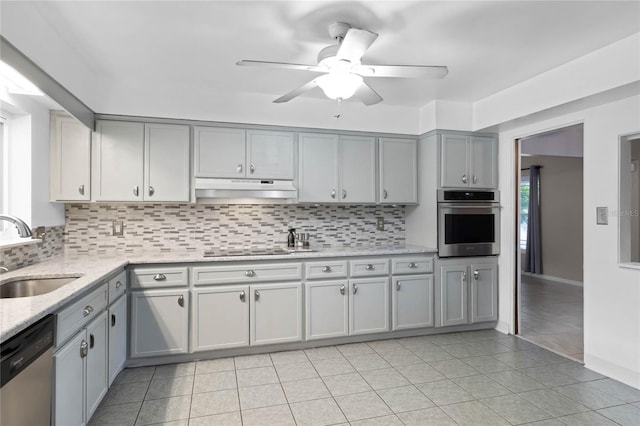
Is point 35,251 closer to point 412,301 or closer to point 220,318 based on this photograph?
point 220,318

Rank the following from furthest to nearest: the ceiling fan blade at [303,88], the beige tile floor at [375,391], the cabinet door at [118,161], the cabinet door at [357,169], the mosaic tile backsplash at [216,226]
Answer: the cabinet door at [357,169] < the mosaic tile backsplash at [216,226] < the cabinet door at [118,161] < the ceiling fan blade at [303,88] < the beige tile floor at [375,391]

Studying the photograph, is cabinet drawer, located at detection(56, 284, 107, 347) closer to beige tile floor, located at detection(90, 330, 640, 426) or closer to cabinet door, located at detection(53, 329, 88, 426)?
cabinet door, located at detection(53, 329, 88, 426)

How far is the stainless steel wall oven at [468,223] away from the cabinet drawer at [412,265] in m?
0.17

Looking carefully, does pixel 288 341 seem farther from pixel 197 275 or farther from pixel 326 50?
pixel 326 50

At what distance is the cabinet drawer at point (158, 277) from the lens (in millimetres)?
3004

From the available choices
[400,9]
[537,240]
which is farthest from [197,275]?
[537,240]

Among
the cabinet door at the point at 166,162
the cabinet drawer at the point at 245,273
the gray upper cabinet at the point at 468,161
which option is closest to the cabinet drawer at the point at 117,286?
the cabinet drawer at the point at 245,273

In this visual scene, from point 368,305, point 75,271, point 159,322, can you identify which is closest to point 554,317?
point 368,305

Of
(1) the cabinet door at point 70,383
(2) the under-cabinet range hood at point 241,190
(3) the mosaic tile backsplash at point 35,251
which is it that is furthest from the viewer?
(2) the under-cabinet range hood at point 241,190

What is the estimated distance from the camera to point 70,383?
185cm

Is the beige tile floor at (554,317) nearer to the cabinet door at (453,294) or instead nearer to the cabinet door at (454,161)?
the cabinet door at (453,294)

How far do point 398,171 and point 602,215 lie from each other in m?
1.85

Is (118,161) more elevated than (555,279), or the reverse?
(118,161)

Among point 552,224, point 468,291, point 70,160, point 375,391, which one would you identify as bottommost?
point 375,391
